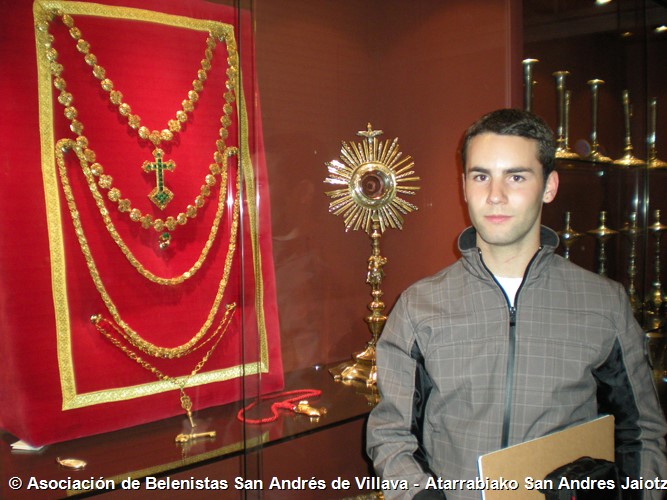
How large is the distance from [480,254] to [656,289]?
6.16ft

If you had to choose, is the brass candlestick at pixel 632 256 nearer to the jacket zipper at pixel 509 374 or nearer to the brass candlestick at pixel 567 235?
the brass candlestick at pixel 567 235

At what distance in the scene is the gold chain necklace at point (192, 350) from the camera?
1.54 meters

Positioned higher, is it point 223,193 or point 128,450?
point 223,193

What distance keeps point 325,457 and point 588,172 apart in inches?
A: 63.5

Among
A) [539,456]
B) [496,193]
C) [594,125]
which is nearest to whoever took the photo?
[539,456]

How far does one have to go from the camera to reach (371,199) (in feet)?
7.15

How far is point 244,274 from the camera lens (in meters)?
1.73

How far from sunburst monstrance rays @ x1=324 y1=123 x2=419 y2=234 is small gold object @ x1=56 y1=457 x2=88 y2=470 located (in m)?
1.07

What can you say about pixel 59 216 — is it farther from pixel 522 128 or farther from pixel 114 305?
pixel 522 128

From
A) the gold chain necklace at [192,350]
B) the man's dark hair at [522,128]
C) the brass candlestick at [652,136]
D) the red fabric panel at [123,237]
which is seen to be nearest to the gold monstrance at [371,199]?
the red fabric panel at [123,237]

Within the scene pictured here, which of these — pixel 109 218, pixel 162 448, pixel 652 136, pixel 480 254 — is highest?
pixel 652 136

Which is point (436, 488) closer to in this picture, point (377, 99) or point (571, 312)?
point (571, 312)

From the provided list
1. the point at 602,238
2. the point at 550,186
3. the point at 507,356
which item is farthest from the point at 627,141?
the point at 507,356

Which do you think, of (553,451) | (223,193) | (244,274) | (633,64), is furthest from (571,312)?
(633,64)
